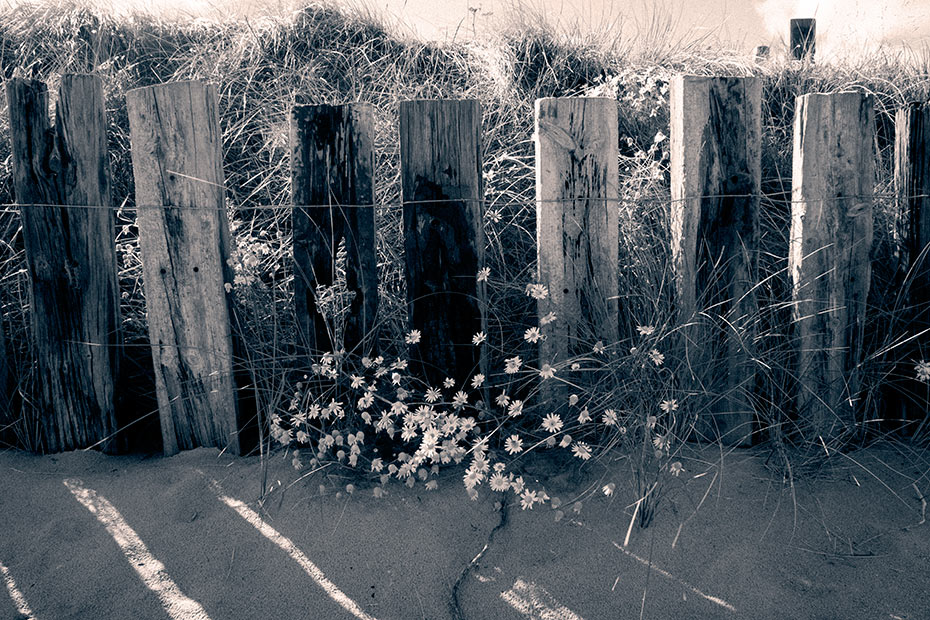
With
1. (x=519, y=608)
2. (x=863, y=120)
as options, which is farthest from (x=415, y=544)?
(x=863, y=120)

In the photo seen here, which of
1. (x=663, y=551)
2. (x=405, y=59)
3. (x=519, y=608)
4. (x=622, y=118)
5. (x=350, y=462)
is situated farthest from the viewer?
(x=405, y=59)

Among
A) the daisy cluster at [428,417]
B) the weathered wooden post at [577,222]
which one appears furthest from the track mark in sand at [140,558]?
the weathered wooden post at [577,222]

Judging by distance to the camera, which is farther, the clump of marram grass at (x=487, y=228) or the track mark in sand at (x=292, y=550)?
the clump of marram grass at (x=487, y=228)

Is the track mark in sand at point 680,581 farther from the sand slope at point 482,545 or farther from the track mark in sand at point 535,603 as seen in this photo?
the track mark in sand at point 535,603

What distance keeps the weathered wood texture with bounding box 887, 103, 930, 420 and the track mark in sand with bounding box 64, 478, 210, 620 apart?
245cm

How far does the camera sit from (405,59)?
5391 mm

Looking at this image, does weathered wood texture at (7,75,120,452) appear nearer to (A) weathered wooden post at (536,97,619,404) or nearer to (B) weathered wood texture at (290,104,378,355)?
(B) weathered wood texture at (290,104,378,355)

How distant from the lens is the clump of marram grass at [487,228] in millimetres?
2391

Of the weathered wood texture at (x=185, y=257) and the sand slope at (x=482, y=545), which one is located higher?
the weathered wood texture at (x=185, y=257)

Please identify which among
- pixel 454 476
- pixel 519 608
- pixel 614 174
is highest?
pixel 614 174

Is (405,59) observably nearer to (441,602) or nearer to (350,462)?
(350,462)

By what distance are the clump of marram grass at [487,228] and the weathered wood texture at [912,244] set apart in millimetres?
91

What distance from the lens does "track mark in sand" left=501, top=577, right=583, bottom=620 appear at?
1955 mm

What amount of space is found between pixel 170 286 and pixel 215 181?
41 cm
